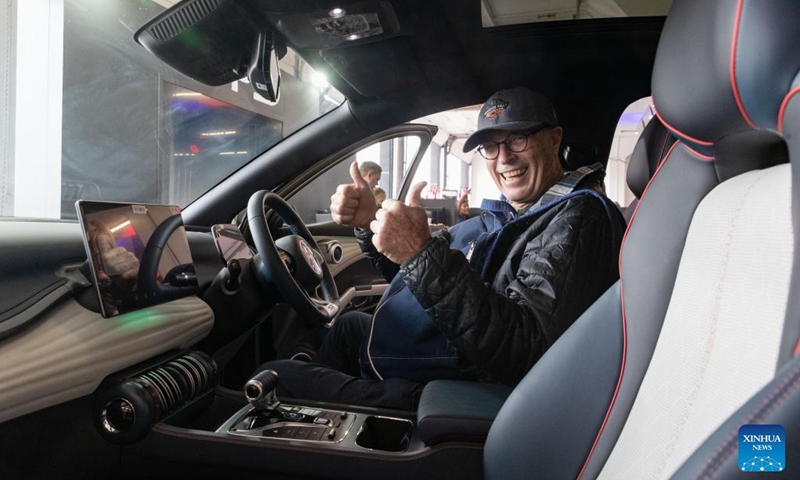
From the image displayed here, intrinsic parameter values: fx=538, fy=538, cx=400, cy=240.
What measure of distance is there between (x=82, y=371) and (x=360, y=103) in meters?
1.07

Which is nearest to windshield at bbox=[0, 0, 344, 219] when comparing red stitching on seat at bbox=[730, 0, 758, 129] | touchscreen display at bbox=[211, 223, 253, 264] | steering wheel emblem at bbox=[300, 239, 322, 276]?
touchscreen display at bbox=[211, 223, 253, 264]

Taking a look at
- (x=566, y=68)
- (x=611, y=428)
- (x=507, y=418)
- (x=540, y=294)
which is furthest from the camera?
(x=566, y=68)

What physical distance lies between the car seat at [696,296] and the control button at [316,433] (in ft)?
1.23

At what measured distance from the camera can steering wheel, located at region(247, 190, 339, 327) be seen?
126cm

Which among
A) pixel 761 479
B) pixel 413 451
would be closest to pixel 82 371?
pixel 413 451

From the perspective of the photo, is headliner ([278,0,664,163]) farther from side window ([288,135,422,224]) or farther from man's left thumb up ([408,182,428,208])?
man's left thumb up ([408,182,428,208])

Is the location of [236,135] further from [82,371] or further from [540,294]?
[540,294]

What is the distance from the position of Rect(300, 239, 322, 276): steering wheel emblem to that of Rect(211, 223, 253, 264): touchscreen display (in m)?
0.15

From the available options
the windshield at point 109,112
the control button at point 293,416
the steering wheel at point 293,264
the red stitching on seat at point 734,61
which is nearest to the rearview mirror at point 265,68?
the windshield at point 109,112

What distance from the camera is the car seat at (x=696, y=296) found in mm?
399

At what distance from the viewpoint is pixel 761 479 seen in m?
0.33

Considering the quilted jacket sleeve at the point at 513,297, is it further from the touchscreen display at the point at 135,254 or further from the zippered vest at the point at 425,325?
the touchscreen display at the point at 135,254

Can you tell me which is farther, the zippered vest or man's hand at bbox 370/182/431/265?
the zippered vest

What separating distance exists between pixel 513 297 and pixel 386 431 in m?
0.38
